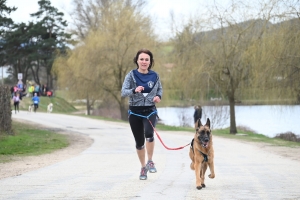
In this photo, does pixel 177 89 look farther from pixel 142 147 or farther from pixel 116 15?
pixel 142 147

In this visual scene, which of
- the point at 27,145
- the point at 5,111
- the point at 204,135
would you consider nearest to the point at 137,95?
the point at 204,135

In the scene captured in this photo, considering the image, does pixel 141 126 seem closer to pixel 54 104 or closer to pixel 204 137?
pixel 204 137

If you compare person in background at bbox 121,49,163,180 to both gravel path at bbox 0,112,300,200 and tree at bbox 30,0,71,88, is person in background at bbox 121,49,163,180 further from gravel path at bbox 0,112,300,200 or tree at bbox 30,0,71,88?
tree at bbox 30,0,71,88

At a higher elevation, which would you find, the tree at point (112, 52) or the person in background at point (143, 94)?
the tree at point (112, 52)

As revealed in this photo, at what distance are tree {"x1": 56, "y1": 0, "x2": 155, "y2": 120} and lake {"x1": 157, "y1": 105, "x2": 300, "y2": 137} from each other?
21.4 ft

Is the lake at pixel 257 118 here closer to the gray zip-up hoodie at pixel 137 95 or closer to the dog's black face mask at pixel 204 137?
the gray zip-up hoodie at pixel 137 95

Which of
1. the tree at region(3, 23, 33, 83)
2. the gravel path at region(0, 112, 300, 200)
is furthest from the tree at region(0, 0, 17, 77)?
the gravel path at region(0, 112, 300, 200)

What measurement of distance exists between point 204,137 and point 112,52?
3501 cm

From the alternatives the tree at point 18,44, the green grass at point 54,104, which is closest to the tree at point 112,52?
the green grass at point 54,104

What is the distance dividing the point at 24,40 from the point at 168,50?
3393 cm

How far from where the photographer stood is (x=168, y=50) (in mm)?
41719

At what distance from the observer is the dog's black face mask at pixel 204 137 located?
7.94 meters

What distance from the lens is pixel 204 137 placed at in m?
7.96

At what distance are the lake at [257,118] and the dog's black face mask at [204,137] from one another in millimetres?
19262
